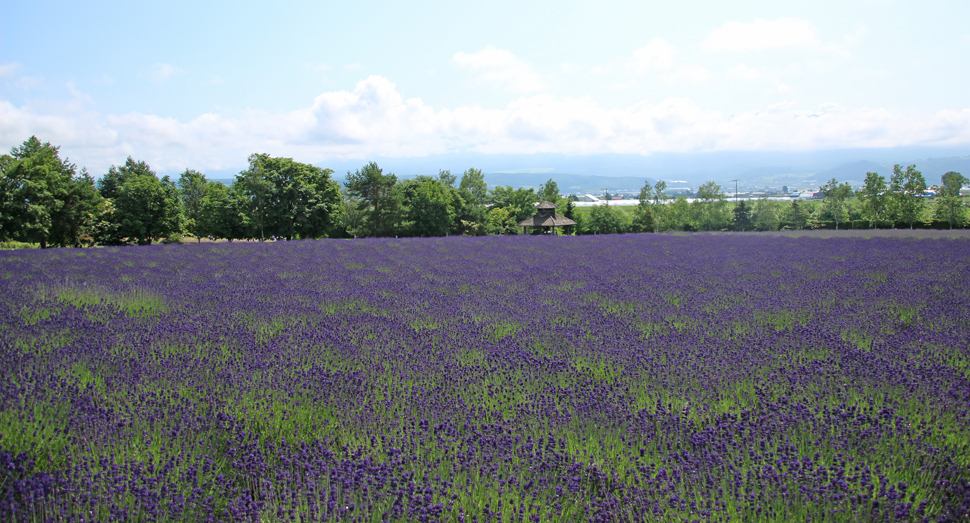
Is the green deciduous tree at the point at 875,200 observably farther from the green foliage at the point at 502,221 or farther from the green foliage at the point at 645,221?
the green foliage at the point at 502,221

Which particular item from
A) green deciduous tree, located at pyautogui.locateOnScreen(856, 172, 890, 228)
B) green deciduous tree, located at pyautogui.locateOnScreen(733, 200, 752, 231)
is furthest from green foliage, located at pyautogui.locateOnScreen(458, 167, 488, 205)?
green deciduous tree, located at pyautogui.locateOnScreen(856, 172, 890, 228)

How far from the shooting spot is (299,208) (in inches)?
1291

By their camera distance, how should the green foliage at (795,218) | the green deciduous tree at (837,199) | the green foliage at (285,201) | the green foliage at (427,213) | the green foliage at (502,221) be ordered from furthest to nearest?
1. the green foliage at (502,221)
2. the green foliage at (795,218)
3. the green deciduous tree at (837,199)
4. the green foliage at (427,213)
5. the green foliage at (285,201)

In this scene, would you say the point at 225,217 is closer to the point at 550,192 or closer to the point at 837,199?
the point at 550,192

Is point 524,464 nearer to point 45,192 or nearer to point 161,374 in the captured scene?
point 161,374

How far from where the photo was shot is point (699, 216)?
5166cm

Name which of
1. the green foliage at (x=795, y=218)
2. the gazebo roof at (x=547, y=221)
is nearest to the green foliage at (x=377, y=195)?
the gazebo roof at (x=547, y=221)

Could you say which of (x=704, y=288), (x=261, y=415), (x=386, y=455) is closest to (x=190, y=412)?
(x=261, y=415)

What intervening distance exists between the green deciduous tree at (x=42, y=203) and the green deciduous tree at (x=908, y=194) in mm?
57383

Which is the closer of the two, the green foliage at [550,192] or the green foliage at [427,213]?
the green foliage at [427,213]

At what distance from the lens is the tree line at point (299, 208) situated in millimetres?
28047

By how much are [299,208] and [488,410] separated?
108 ft

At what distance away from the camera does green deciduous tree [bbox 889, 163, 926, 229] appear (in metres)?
36.5

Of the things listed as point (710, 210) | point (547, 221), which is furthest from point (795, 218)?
point (547, 221)
